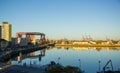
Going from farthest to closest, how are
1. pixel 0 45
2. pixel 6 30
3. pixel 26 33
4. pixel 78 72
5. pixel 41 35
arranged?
pixel 41 35 → pixel 26 33 → pixel 6 30 → pixel 0 45 → pixel 78 72

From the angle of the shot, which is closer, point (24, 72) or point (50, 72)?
point (50, 72)

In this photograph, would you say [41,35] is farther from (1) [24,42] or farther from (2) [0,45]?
(2) [0,45]

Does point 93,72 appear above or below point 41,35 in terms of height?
below

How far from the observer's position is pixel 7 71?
26234 mm

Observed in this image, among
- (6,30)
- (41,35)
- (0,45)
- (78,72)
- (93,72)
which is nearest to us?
(78,72)

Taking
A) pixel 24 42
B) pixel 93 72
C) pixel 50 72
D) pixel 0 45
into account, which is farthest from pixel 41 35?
pixel 50 72

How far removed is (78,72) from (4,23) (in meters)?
110

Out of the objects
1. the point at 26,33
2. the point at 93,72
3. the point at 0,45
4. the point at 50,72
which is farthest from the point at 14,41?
the point at 50,72

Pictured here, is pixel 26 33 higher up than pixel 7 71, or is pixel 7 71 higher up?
pixel 26 33

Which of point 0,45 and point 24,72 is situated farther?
point 0,45

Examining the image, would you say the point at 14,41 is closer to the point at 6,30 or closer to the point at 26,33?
the point at 6,30

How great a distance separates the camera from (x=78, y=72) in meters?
18.0

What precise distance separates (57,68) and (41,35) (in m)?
143

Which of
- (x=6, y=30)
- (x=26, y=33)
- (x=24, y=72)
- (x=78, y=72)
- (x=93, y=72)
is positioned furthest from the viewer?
(x=26, y=33)
